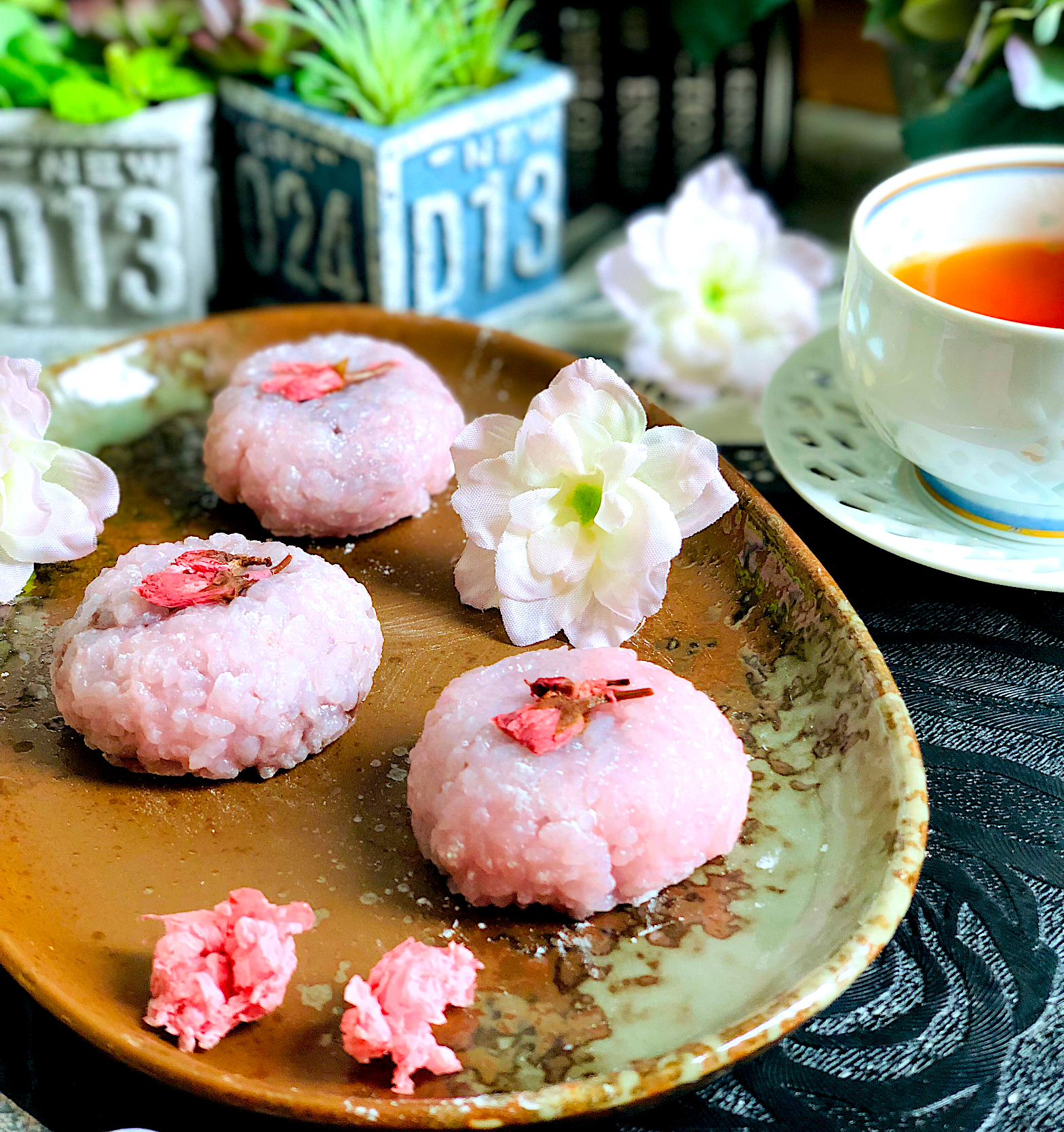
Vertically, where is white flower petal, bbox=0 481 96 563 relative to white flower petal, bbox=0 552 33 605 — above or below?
above

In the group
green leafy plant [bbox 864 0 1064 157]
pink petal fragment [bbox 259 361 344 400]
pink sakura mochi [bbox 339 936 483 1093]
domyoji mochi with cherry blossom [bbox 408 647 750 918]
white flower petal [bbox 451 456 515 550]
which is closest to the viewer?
pink sakura mochi [bbox 339 936 483 1093]

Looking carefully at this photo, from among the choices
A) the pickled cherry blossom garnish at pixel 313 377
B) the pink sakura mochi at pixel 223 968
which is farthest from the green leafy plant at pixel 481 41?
the pink sakura mochi at pixel 223 968

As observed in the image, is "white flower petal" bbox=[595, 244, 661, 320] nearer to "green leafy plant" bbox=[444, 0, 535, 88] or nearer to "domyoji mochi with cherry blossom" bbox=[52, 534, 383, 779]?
"green leafy plant" bbox=[444, 0, 535, 88]

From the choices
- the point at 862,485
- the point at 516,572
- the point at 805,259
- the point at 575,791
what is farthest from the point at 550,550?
the point at 805,259

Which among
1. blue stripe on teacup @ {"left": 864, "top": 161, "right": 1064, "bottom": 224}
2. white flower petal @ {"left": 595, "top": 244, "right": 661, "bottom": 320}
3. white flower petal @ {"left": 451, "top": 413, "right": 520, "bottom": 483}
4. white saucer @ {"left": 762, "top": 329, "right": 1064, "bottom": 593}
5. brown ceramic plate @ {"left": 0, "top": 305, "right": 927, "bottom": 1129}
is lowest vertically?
brown ceramic plate @ {"left": 0, "top": 305, "right": 927, "bottom": 1129}

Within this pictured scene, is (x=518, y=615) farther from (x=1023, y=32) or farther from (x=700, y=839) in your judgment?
(x=1023, y=32)

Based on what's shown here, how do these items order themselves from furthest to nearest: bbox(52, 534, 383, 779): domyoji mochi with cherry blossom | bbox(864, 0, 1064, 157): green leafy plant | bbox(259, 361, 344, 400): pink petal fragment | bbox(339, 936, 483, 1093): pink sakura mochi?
bbox(864, 0, 1064, 157): green leafy plant
bbox(259, 361, 344, 400): pink petal fragment
bbox(52, 534, 383, 779): domyoji mochi with cherry blossom
bbox(339, 936, 483, 1093): pink sakura mochi

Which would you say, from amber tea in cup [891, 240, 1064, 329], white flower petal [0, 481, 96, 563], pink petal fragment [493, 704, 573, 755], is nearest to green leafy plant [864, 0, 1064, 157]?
amber tea in cup [891, 240, 1064, 329]

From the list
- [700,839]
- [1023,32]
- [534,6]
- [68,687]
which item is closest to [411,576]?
[68,687]
